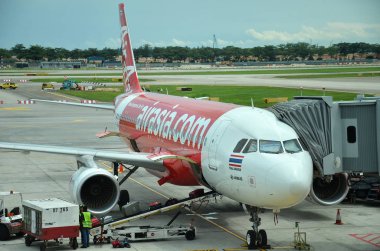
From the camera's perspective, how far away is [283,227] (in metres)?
27.7

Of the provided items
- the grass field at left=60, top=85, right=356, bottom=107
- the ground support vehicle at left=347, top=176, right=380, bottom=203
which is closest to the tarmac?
the ground support vehicle at left=347, top=176, right=380, bottom=203

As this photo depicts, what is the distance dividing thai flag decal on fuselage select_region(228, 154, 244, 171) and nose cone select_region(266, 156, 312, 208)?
1477 mm

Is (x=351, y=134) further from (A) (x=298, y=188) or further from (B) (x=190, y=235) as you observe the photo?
(B) (x=190, y=235)

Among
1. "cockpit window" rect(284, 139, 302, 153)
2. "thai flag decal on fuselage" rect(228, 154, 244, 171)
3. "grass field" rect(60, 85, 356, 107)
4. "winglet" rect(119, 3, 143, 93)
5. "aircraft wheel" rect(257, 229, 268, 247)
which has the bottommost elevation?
"aircraft wheel" rect(257, 229, 268, 247)

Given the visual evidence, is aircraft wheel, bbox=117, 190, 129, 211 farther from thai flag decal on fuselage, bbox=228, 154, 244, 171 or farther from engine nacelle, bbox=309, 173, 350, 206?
thai flag decal on fuselage, bbox=228, 154, 244, 171

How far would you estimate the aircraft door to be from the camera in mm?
25000

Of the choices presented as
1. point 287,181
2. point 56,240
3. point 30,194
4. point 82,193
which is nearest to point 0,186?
point 30,194

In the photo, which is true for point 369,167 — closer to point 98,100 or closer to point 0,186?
point 0,186

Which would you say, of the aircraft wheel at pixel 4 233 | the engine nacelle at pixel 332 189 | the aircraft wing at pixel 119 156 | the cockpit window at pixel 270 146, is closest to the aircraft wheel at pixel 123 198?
the aircraft wing at pixel 119 156

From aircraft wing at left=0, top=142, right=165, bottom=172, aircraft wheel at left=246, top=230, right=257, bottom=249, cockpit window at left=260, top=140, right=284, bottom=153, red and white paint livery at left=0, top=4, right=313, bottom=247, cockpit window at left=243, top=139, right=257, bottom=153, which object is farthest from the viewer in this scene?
aircraft wing at left=0, top=142, right=165, bottom=172

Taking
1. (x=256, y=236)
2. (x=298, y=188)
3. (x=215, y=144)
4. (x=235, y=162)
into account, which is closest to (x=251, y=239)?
(x=256, y=236)

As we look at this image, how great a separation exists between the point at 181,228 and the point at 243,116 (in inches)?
178

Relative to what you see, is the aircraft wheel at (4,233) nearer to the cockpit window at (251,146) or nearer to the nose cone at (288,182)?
the cockpit window at (251,146)

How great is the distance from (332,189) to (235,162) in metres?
6.07
